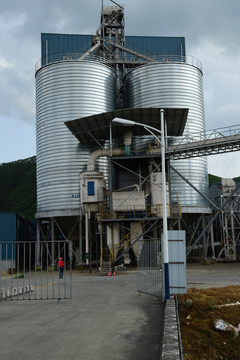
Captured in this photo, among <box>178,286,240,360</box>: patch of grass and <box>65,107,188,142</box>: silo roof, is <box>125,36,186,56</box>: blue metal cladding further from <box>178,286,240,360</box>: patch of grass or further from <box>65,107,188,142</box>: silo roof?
<box>178,286,240,360</box>: patch of grass

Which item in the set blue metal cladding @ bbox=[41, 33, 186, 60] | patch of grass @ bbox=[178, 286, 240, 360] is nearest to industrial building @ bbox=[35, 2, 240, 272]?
patch of grass @ bbox=[178, 286, 240, 360]

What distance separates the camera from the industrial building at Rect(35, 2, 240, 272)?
104ft

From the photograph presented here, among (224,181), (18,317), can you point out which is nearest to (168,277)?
(18,317)

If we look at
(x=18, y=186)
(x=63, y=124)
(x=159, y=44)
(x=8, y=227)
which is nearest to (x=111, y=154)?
(x=63, y=124)

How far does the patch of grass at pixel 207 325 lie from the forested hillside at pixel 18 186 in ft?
271

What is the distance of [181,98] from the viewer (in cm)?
3806

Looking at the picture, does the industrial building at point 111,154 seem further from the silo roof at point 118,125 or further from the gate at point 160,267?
the gate at point 160,267

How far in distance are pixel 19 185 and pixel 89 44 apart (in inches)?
2723

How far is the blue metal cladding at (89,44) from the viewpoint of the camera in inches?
2196

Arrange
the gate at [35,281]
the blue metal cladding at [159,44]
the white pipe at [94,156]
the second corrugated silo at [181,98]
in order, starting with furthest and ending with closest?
the blue metal cladding at [159,44] < the second corrugated silo at [181,98] < the white pipe at [94,156] < the gate at [35,281]

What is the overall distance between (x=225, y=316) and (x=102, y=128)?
2578 centimetres

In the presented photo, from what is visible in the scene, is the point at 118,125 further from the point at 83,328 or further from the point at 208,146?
the point at 83,328

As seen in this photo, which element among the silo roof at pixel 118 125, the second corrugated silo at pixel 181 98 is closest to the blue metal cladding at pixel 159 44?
the second corrugated silo at pixel 181 98

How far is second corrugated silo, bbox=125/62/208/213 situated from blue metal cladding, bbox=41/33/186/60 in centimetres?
1685
